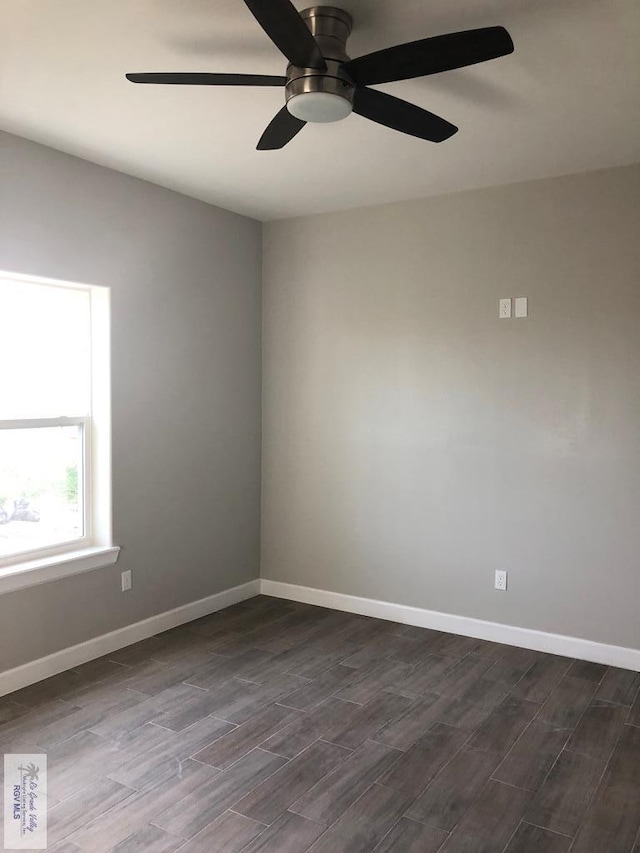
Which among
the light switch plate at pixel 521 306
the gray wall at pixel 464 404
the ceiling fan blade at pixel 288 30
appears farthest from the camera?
the light switch plate at pixel 521 306

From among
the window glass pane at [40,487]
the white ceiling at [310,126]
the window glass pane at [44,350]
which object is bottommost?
the window glass pane at [40,487]

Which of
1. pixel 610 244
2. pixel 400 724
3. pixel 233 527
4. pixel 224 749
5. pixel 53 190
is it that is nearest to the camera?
pixel 224 749

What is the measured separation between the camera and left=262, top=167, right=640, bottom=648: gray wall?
11.7ft

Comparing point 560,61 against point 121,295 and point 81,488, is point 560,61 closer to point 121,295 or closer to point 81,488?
point 121,295

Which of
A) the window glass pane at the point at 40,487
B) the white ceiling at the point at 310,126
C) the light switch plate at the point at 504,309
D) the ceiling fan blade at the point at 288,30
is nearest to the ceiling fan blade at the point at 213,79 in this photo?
the ceiling fan blade at the point at 288,30

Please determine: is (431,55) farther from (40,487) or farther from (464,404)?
(40,487)

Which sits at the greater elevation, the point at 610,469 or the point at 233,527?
the point at 610,469

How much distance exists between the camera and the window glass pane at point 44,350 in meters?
3.27

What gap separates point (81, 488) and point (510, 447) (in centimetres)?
236

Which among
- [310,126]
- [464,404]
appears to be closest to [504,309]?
[464,404]

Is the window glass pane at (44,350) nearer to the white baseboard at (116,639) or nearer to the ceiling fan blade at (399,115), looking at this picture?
the white baseboard at (116,639)

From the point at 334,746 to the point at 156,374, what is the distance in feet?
7.21

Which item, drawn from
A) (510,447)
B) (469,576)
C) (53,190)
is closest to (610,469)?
(510,447)

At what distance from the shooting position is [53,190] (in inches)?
130
